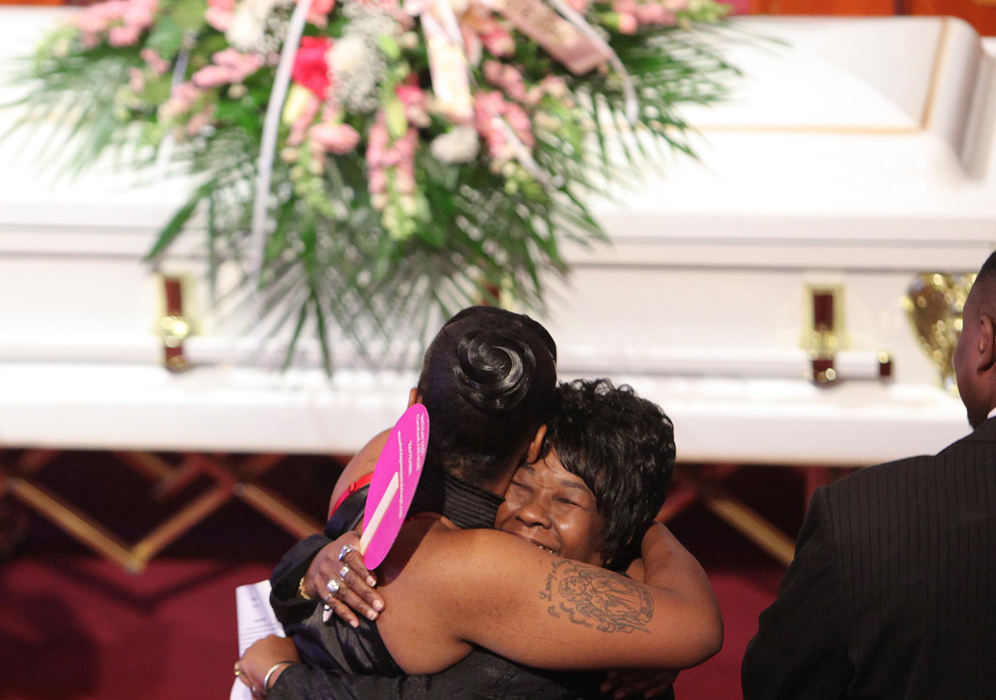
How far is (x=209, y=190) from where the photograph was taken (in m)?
2.06

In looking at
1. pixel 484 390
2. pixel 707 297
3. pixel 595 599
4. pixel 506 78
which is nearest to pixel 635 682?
pixel 595 599

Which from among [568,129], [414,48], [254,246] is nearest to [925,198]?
[568,129]

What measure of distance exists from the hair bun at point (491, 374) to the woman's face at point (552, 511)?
16 cm

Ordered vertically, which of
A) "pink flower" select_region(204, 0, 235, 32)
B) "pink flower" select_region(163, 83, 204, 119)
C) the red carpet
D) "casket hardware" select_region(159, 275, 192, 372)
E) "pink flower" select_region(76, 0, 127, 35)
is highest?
"pink flower" select_region(204, 0, 235, 32)

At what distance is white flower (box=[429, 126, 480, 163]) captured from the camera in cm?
199

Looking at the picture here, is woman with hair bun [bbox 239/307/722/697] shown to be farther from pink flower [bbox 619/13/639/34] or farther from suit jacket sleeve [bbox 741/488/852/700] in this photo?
pink flower [bbox 619/13/639/34]

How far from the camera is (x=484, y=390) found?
1167mm

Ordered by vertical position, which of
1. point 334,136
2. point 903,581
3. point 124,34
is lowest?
point 903,581

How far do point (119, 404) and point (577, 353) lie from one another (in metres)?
0.96

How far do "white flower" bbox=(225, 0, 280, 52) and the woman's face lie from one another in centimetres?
111

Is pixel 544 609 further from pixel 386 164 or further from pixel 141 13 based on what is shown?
pixel 141 13

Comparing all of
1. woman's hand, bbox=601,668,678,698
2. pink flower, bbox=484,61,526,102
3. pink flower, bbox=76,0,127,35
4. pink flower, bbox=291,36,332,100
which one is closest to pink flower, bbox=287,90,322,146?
pink flower, bbox=291,36,332,100

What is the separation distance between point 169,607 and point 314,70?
4.59 feet

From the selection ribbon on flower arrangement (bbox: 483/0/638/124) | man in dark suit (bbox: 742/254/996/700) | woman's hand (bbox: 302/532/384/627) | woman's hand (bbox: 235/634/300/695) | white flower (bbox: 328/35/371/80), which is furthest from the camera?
ribbon on flower arrangement (bbox: 483/0/638/124)
